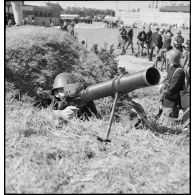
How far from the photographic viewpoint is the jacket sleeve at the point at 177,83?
5.36 m

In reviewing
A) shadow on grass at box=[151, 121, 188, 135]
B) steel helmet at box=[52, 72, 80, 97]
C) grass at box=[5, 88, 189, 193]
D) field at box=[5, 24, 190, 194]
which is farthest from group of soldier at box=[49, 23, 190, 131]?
grass at box=[5, 88, 189, 193]

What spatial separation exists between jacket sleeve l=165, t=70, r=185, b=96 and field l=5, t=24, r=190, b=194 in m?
1.46

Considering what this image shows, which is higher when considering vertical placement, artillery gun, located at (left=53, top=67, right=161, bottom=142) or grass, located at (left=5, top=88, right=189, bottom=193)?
artillery gun, located at (left=53, top=67, right=161, bottom=142)

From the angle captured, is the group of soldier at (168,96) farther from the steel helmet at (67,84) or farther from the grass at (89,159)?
the grass at (89,159)

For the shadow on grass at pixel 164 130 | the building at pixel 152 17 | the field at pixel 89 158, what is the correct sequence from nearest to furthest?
the field at pixel 89 158 → the shadow on grass at pixel 164 130 → the building at pixel 152 17

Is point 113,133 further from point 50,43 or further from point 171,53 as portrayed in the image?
point 50,43

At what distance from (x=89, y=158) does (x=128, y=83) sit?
3.18 feet

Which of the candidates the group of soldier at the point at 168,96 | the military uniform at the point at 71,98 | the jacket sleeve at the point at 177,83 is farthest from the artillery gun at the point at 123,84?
the jacket sleeve at the point at 177,83

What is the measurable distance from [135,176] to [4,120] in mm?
2019

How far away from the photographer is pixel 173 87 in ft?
17.8

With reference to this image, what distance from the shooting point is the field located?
2.51 m

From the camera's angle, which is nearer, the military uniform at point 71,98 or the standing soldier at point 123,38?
the military uniform at point 71,98

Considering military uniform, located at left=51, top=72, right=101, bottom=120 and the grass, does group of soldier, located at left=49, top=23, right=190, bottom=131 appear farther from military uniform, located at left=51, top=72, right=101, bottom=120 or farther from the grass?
the grass

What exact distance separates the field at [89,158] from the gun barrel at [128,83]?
48 centimetres
